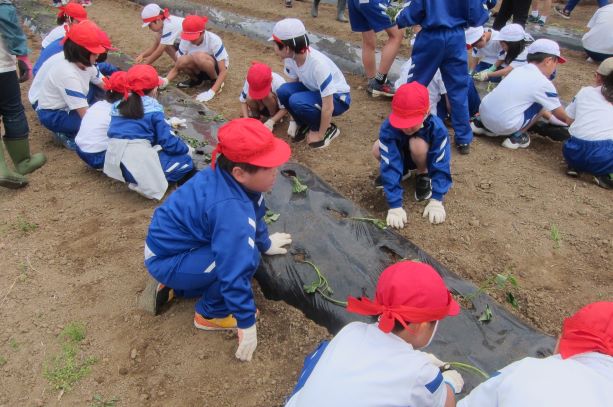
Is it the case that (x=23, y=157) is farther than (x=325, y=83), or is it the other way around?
(x=325, y=83)

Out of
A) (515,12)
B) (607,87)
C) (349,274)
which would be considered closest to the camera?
(349,274)

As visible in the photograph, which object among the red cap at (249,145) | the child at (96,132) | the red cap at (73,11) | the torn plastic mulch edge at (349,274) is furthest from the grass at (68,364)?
the red cap at (73,11)

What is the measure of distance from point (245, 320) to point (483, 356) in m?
1.15

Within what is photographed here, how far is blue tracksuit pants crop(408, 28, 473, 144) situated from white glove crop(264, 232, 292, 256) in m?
2.38

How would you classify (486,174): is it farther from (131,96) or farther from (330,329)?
(131,96)

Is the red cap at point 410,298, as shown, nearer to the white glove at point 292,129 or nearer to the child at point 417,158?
the child at point 417,158

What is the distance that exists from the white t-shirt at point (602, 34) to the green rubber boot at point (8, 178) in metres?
7.17

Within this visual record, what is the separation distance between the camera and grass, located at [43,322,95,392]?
240cm

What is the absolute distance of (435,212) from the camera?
3.46 meters

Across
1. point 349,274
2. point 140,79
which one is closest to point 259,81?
point 140,79

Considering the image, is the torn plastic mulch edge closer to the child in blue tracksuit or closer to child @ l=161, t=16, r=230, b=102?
the child in blue tracksuit

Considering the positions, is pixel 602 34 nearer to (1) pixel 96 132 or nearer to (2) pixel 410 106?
(2) pixel 410 106

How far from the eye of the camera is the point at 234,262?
2.15 m

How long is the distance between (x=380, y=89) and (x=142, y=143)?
3.08 m
